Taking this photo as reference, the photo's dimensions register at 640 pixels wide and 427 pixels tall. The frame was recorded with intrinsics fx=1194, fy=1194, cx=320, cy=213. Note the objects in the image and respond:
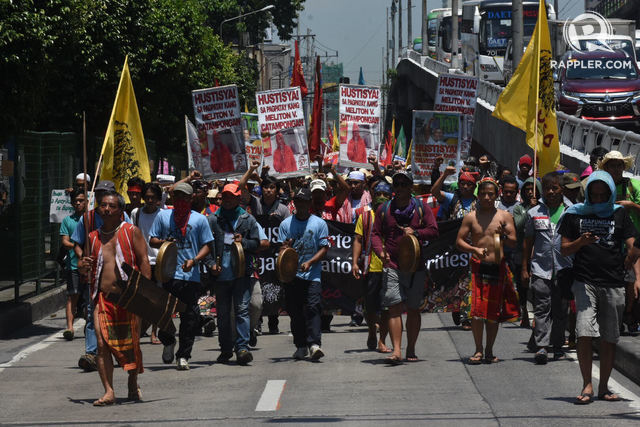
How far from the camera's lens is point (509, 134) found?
31.8 meters

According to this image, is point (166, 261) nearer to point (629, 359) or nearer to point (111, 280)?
point (111, 280)

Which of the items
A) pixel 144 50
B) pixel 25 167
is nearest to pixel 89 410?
pixel 25 167

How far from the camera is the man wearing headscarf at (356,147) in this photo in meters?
18.7

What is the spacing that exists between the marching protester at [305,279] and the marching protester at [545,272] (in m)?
1.97

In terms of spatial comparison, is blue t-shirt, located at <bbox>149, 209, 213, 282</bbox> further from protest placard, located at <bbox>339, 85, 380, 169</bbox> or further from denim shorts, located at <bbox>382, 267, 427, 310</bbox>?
protest placard, located at <bbox>339, 85, 380, 169</bbox>

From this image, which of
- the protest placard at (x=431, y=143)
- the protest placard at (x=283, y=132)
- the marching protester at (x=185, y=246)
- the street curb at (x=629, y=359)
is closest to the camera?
the street curb at (x=629, y=359)

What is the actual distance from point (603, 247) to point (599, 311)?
475 mm

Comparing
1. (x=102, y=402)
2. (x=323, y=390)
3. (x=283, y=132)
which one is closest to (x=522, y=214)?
(x=323, y=390)

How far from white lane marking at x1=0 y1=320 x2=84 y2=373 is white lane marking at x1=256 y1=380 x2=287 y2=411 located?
110 inches

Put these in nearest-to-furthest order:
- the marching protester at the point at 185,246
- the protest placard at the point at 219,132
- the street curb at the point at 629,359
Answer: the street curb at the point at 629,359
the marching protester at the point at 185,246
the protest placard at the point at 219,132

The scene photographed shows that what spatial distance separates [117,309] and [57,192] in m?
6.59

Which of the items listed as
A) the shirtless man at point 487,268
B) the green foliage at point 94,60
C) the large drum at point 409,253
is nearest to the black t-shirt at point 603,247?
the shirtless man at point 487,268

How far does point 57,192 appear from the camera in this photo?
1527 centimetres

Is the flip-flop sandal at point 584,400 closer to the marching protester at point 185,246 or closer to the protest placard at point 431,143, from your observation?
the marching protester at point 185,246
